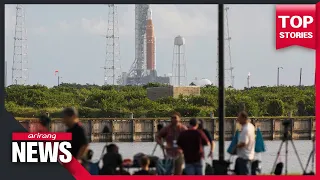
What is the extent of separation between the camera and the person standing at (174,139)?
1507 cm

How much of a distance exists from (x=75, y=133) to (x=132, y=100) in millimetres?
13551

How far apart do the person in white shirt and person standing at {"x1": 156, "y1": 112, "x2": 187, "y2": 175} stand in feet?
3.13

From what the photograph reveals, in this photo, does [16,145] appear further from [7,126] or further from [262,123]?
[262,123]

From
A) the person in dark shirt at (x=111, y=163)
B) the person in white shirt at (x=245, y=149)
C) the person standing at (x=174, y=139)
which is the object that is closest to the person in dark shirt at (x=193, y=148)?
the person standing at (x=174, y=139)

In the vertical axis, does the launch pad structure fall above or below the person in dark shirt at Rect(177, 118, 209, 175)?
above

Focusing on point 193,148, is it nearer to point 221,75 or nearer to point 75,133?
point 221,75

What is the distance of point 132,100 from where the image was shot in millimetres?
27328

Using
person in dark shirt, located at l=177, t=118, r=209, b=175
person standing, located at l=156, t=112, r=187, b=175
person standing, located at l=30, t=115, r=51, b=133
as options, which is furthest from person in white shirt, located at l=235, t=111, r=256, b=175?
person standing, located at l=30, t=115, r=51, b=133

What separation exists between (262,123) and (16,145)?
34.0 meters

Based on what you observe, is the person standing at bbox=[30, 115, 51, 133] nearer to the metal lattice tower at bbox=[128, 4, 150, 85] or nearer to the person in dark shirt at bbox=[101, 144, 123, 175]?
the person in dark shirt at bbox=[101, 144, 123, 175]
